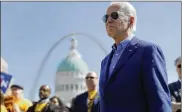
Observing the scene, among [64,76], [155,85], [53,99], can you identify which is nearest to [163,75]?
[155,85]

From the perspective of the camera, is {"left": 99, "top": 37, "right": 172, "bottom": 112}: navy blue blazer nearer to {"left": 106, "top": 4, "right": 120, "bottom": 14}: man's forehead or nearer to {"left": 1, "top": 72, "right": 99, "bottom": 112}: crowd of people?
{"left": 106, "top": 4, "right": 120, "bottom": 14}: man's forehead

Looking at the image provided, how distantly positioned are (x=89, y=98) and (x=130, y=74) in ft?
17.3

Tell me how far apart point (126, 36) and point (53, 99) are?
9.67 meters

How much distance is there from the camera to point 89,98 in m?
9.58

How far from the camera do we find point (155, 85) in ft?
14.0

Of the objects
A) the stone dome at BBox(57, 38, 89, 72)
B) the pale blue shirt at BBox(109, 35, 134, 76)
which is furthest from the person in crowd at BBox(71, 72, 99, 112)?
the stone dome at BBox(57, 38, 89, 72)

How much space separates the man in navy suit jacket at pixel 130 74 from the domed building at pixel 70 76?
13856 centimetres

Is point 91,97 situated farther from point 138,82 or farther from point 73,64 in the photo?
point 73,64

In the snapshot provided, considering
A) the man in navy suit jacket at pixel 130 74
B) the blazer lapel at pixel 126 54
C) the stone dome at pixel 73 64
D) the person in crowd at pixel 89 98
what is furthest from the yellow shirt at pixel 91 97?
the stone dome at pixel 73 64

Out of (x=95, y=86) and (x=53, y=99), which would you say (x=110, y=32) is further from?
(x=53, y=99)

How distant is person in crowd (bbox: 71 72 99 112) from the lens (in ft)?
30.9

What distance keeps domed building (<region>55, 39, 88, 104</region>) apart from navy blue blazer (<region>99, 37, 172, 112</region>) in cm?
13868

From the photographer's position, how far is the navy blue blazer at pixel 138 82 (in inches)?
167

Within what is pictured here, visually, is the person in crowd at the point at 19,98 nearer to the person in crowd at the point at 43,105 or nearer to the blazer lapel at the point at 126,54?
the person in crowd at the point at 43,105
